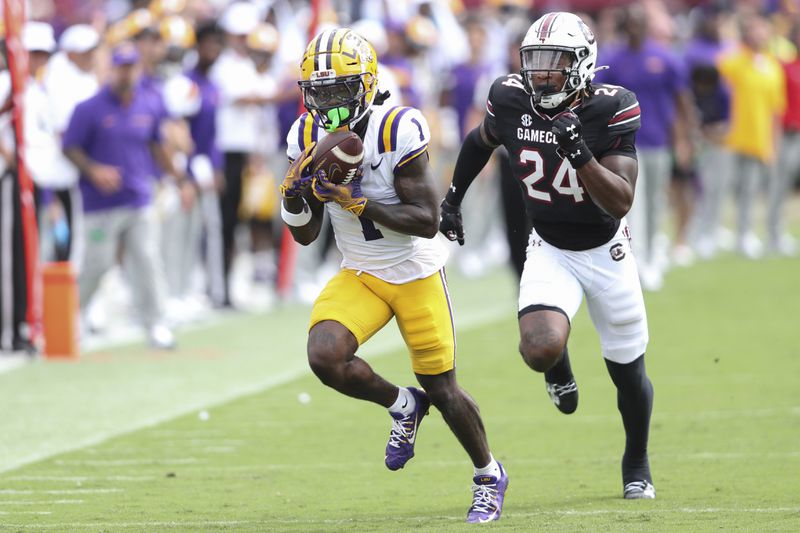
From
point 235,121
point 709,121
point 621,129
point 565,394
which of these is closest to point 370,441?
point 565,394

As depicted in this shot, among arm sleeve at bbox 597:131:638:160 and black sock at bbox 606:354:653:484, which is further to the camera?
black sock at bbox 606:354:653:484

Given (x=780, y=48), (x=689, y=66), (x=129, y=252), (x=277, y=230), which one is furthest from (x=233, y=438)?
(x=780, y=48)

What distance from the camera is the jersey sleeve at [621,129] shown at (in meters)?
6.18

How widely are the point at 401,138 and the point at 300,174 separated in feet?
1.55

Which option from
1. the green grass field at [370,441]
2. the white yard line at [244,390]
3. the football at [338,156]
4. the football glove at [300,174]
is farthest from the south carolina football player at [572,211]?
the white yard line at [244,390]

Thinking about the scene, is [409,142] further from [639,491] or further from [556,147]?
[639,491]

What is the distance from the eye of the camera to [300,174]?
19.5 feet

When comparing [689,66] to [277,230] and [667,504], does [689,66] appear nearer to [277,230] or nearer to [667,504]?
[277,230]

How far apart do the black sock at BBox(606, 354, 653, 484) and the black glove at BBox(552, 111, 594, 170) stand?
1.06 meters

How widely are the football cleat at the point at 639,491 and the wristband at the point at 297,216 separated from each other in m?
1.76

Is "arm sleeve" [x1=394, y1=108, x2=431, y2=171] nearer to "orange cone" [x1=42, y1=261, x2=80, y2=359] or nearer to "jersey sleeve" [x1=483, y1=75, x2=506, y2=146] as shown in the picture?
"jersey sleeve" [x1=483, y1=75, x2=506, y2=146]

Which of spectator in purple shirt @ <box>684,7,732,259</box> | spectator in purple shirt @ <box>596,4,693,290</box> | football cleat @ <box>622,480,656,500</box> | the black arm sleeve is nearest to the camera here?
football cleat @ <box>622,480,656,500</box>

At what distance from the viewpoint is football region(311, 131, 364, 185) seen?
5824mm

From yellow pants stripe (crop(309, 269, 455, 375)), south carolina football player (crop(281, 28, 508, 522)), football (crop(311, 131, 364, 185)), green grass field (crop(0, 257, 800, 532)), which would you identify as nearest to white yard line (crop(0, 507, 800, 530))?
green grass field (crop(0, 257, 800, 532))
